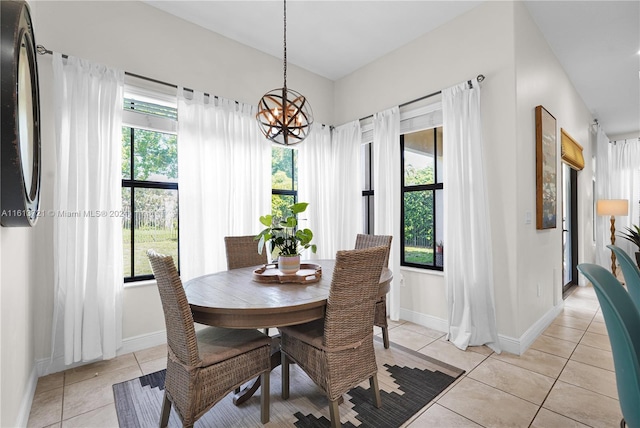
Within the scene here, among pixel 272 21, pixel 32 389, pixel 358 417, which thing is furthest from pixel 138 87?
pixel 358 417

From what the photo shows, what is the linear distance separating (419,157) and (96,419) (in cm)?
356

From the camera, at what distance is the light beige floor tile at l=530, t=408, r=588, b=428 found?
171 cm

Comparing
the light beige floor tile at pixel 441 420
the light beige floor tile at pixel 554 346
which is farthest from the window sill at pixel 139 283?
the light beige floor tile at pixel 554 346

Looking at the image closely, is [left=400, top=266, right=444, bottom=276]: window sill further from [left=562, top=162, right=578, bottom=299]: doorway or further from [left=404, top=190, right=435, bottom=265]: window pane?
[left=562, top=162, right=578, bottom=299]: doorway

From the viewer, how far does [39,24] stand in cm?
228

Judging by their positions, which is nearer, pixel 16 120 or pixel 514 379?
pixel 16 120

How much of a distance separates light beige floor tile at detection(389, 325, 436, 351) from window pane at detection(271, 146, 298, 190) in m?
2.12

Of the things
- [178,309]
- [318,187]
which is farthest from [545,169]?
[178,309]

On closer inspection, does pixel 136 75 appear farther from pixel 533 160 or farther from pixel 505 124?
pixel 533 160

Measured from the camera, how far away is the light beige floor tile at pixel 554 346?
2615mm

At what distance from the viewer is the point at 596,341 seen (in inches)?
111

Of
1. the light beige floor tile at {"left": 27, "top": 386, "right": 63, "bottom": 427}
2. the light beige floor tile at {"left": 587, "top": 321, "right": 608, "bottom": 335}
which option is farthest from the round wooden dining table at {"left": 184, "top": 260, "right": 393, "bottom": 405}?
the light beige floor tile at {"left": 587, "top": 321, "right": 608, "bottom": 335}

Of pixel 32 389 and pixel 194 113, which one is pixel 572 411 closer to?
pixel 32 389

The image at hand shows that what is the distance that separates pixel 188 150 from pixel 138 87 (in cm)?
66
